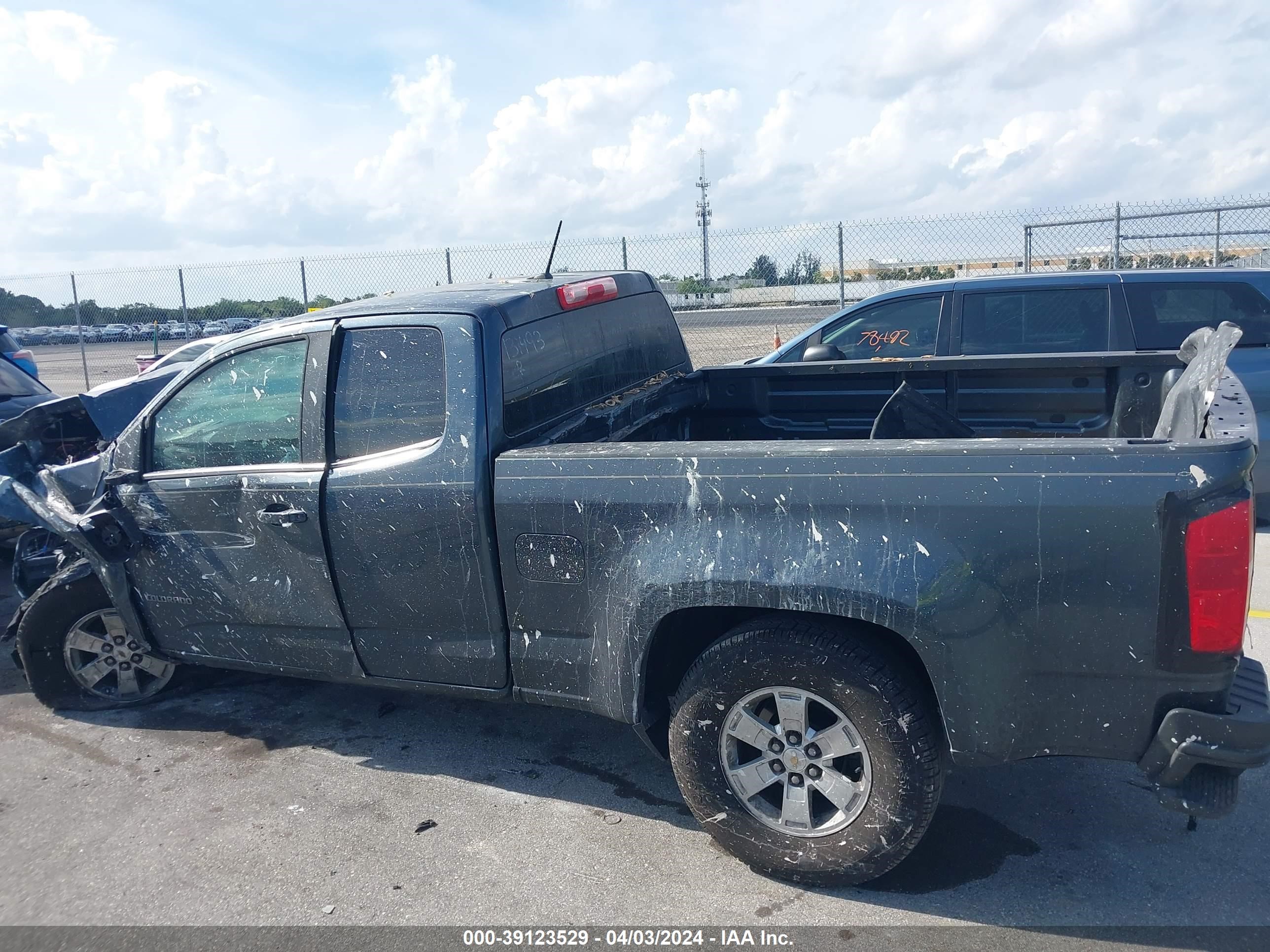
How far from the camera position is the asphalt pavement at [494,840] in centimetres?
297

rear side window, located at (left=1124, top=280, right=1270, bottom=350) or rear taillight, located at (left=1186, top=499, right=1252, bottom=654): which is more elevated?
rear side window, located at (left=1124, top=280, right=1270, bottom=350)

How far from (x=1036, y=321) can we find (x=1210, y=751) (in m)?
4.91

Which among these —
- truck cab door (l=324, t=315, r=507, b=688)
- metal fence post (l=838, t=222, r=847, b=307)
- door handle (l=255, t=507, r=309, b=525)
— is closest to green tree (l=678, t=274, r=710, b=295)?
metal fence post (l=838, t=222, r=847, b=307)

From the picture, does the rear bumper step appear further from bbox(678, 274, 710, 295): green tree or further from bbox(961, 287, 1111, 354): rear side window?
bbox(678, 274, 710, 295): green tree

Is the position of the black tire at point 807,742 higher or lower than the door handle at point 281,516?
lower

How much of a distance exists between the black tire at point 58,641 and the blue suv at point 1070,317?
4.16 metres

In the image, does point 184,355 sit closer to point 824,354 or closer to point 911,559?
point 824,354

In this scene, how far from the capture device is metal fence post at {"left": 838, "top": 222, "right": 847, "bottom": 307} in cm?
1163

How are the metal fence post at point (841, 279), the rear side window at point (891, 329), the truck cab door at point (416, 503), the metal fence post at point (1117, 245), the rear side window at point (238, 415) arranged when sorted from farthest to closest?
the metal fence post at point (841, 279), the metal fence post at point (1117, 245), the rear side window at point (891, 329), the rear side window at point (238, 415), the truck cab door at point (416, 503)

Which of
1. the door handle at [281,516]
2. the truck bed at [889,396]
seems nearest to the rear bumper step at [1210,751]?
the truck bed at [889,396]

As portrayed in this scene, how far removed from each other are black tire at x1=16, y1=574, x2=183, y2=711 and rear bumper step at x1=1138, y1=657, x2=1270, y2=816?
170 inches

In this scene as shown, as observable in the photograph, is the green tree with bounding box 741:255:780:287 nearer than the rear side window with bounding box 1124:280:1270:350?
No

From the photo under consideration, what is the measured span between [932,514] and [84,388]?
18.7 m

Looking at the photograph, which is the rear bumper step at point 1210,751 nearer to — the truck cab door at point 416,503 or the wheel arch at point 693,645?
the wheel arch at point 693,645
